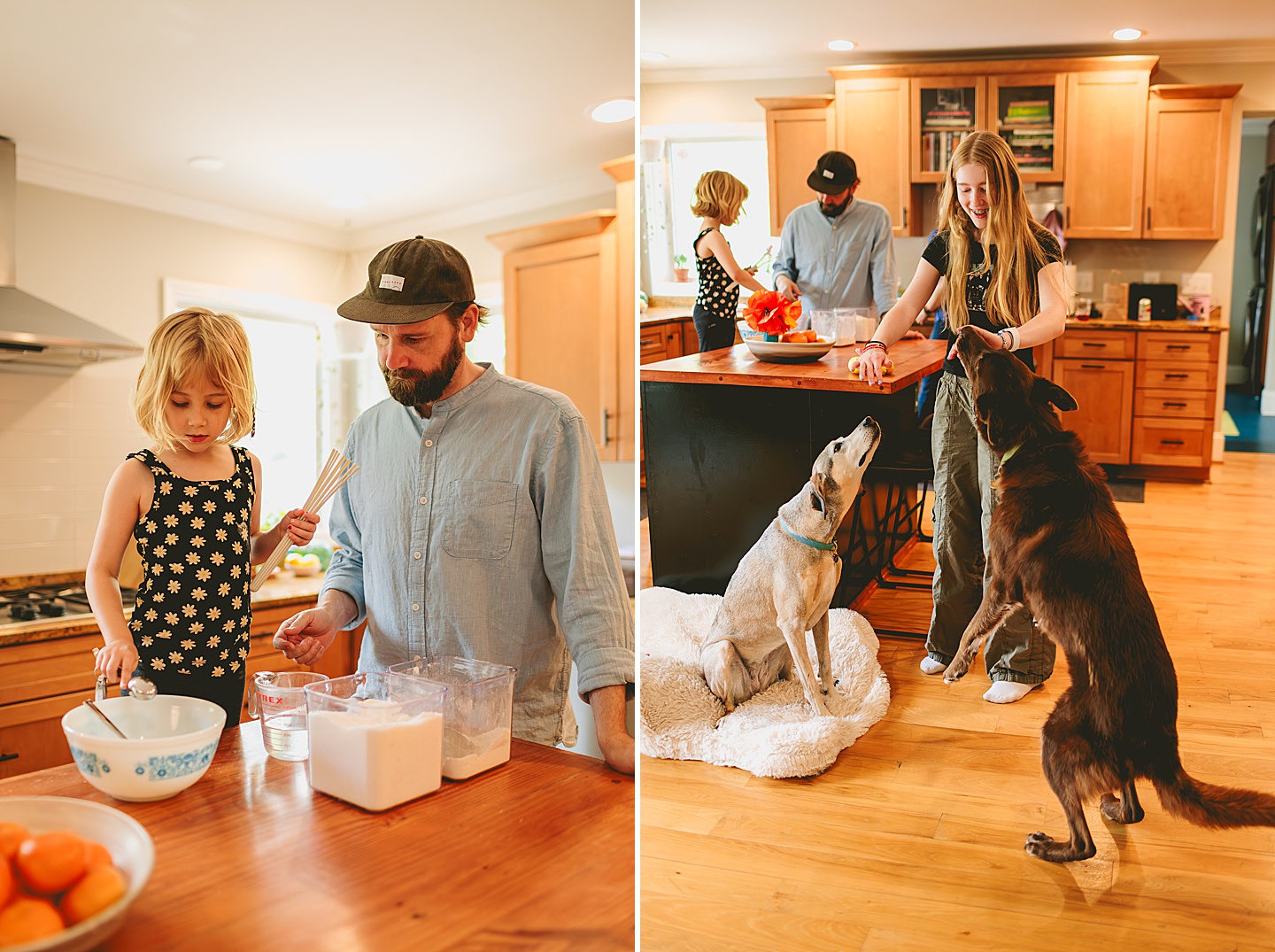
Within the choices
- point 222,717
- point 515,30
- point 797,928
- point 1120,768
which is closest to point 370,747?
point 222,717

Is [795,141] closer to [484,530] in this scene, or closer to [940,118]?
[940,118]

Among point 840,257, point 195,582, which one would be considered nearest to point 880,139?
point 840,257

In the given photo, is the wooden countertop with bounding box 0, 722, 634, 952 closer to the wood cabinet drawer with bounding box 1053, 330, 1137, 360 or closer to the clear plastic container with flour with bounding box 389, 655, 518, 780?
the clear plastic container with flour with bounding box 389, 655, 518, 780

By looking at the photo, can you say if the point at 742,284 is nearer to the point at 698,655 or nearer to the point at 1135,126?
the point at 1135,126

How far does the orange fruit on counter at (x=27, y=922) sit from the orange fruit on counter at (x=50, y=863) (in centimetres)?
1

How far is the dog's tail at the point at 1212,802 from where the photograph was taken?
139cm

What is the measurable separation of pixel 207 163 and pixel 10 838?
3.04 ft

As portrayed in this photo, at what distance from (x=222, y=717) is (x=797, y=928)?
1.03 meters

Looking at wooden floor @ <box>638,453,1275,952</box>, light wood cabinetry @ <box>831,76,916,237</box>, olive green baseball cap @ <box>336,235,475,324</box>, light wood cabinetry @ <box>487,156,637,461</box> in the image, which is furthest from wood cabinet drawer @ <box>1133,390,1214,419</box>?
olive green baseball cap @ <box>336,235,475,324</box>

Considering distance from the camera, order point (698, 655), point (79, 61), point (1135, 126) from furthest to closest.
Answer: point (698, 655) < point (1135, 126) < point (79, 61)

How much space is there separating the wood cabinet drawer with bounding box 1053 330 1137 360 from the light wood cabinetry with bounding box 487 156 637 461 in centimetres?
82

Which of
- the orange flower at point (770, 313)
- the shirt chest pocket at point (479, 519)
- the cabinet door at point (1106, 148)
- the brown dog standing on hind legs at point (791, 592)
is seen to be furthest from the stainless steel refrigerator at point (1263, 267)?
the shirt chest pocket at point (479, 519)

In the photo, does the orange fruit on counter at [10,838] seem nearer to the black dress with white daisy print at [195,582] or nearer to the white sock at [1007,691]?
the black dress with white daisy print at [195,582]

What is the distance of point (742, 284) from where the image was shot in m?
1.82
